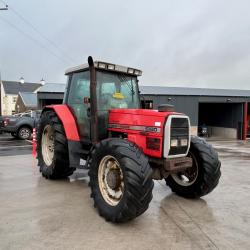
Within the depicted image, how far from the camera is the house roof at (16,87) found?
168 ft

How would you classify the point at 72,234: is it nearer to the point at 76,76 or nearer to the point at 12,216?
the point at 12,216

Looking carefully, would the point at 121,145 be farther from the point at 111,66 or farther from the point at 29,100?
the point at 29,100

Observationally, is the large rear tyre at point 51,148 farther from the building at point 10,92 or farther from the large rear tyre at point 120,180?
the building at point 10,92

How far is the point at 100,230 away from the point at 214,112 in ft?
76.1

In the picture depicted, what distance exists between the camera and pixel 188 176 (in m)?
4.82

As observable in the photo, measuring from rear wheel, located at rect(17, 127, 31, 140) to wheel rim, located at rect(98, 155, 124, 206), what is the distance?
454 inches

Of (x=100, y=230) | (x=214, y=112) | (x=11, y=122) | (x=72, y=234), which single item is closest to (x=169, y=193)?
(x=100, y=230)

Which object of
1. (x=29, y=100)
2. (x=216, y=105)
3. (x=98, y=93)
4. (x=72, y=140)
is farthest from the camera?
(x=29, y=100)

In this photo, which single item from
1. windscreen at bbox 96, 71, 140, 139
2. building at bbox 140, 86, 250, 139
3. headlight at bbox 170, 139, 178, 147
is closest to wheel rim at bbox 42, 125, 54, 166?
windscreen at bbox 96, 71, 140, 139

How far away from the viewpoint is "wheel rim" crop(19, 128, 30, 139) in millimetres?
14422

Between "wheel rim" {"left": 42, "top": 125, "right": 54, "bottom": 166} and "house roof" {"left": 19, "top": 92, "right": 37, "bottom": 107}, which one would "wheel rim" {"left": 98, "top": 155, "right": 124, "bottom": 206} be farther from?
"house roof" {"left": 19, "top": 92, "right": 37, "bottom": 107}

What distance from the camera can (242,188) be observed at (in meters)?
5.66

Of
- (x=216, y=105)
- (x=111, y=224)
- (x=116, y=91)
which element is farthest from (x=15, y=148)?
(x=216, y=105)

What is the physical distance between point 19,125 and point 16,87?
42105 millimetres
